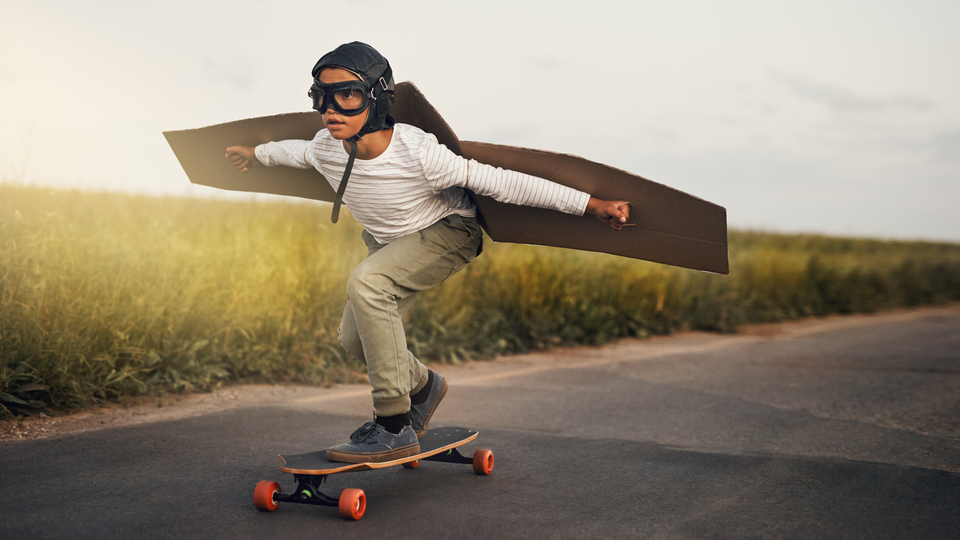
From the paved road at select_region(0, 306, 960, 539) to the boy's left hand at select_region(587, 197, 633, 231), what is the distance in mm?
1407

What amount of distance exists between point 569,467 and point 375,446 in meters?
1.30

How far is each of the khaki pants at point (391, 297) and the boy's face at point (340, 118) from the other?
620mm

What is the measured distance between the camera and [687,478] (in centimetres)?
400

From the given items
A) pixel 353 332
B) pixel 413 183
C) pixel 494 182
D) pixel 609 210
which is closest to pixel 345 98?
pixel 413 183

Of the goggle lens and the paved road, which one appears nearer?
the paved road

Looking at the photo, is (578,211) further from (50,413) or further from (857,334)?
(857,334)

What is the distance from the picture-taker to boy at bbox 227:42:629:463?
10.9ft

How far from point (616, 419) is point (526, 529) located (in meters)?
2.59

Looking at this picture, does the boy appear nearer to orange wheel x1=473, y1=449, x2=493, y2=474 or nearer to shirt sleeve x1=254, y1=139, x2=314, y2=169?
shirt sleeve x1=254, y1=139, x2=314, y2=169

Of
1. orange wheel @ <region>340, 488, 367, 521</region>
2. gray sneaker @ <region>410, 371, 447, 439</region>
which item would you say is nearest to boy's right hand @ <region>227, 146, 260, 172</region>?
gray sneaker @ <region>410, 371, 447, 439</region>

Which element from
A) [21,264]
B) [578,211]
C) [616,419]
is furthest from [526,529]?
[21,264]

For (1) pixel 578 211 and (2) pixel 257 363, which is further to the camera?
(2) pixel 257 363

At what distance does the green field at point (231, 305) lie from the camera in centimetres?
518

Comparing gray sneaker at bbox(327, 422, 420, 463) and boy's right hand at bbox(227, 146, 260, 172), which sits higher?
boy's right hand at bbox(227, 146, 260, 172)
